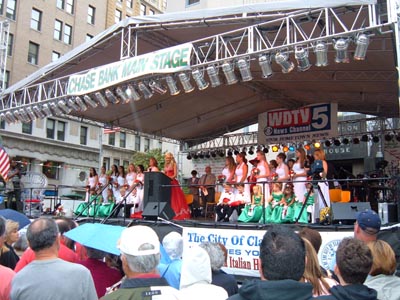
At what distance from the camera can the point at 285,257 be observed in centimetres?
217

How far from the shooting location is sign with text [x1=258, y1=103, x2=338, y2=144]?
13688 mm

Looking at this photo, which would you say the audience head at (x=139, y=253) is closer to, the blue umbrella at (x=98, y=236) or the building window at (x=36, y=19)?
the blue umbrella at (x=98, y=236)

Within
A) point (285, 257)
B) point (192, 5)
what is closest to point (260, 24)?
point (285, 257)

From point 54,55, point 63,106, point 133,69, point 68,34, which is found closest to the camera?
point 133,69

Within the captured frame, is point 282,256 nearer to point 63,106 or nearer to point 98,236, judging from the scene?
point 98,236

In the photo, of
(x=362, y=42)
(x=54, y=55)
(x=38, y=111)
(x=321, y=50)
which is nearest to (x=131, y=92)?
(x=38, y=111)

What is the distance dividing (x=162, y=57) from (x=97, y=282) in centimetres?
657

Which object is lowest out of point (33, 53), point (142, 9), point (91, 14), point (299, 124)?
point (299, 124)

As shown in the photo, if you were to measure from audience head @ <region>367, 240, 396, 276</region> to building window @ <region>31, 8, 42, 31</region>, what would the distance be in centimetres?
3463

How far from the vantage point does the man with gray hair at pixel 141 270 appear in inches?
92.8

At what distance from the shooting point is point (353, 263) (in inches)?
95.1

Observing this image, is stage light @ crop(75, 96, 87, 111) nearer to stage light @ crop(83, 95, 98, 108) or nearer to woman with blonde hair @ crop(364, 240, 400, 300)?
stage light @ crop(83, 95, 98, 108)

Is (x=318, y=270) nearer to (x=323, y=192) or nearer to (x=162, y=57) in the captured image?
(x=323, y=192)

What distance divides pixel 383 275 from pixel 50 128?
110 ft
